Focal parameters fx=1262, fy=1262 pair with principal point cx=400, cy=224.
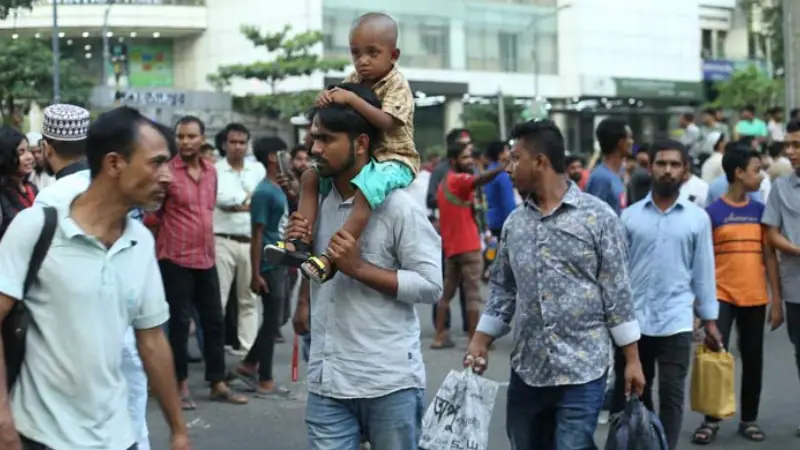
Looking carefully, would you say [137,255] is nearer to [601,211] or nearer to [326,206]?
[326,206]

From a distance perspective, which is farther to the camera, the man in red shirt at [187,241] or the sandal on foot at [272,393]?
the sandal on foot at [272,393]

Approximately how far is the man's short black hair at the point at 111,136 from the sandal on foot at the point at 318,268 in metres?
0.89

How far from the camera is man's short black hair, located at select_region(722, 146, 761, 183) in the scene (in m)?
8.24

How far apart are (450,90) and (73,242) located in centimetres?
5178

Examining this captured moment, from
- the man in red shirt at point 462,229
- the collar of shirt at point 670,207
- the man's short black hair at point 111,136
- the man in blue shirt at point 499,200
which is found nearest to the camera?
the man's short black hair at point 111,136

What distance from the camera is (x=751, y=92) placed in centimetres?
4694

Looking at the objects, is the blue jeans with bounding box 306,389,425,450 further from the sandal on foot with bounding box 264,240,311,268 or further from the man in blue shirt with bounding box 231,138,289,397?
the man in blue shirt with bounding box 231,138,289,397

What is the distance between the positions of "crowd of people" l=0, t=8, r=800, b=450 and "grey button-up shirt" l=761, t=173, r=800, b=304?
2 centimetres

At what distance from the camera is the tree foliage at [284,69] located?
4688cm

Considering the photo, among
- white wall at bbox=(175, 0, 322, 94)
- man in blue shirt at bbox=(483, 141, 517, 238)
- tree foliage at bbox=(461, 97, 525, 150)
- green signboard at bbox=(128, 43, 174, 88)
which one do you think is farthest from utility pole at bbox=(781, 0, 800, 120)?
green signboard at bbox=(128, 43, 174, 88)

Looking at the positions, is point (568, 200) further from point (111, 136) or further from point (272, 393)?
point (272, 393)

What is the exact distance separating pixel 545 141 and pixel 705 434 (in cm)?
341

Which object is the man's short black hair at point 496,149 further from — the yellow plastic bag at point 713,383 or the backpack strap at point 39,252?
the backpack strap at point 39,252

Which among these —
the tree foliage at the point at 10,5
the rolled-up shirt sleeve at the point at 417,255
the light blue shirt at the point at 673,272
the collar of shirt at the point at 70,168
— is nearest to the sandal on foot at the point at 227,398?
the light blue shirt at the point at 673,272
